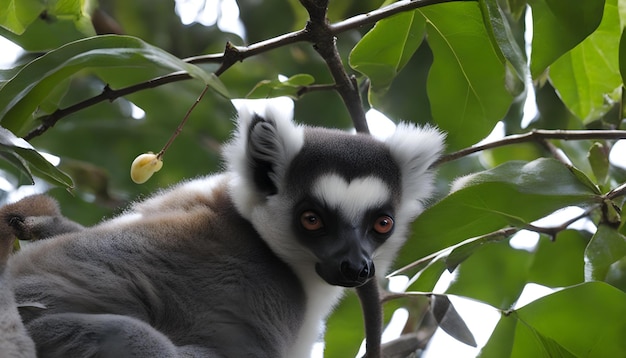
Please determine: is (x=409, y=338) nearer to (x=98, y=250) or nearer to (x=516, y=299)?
(x=516, y=299)

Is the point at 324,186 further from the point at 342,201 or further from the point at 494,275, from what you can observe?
the point at 494,275

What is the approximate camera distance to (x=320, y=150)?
136 inches

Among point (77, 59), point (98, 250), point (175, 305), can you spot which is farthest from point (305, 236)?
point (77, 59)

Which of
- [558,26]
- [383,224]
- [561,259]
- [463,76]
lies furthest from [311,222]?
[561,259]

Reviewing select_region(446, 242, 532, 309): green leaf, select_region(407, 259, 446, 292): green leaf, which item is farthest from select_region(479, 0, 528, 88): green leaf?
select_region(446, 242, 532, 309): green leaf

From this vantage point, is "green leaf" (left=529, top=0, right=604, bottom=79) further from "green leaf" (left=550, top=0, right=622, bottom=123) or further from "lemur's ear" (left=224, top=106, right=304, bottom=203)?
"lemur's ear" (left=224, top=106, right=304, bottom=203)

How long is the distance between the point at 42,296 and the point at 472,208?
1.58 meters

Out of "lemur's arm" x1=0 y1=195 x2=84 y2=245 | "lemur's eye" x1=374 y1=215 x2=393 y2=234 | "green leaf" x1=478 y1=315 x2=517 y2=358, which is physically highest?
"lemur's arm" x1=0 y1=195 x2=84 y2=245

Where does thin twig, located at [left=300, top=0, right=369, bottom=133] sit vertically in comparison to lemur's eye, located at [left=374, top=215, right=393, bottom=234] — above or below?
above

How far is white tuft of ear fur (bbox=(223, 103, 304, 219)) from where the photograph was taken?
3.43 metres

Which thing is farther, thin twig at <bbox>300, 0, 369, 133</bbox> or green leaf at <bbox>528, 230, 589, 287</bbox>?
green leaf at <bbox>528, 230, 589, 287</bbox>

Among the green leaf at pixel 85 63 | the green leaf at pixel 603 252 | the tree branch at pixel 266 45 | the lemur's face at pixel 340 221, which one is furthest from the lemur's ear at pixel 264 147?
the green leaf at pixel 603 252

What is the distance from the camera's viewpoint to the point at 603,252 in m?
3.08

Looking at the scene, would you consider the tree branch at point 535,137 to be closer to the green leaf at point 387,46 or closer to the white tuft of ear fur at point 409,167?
the white tuft of ear fur at point 409,167
